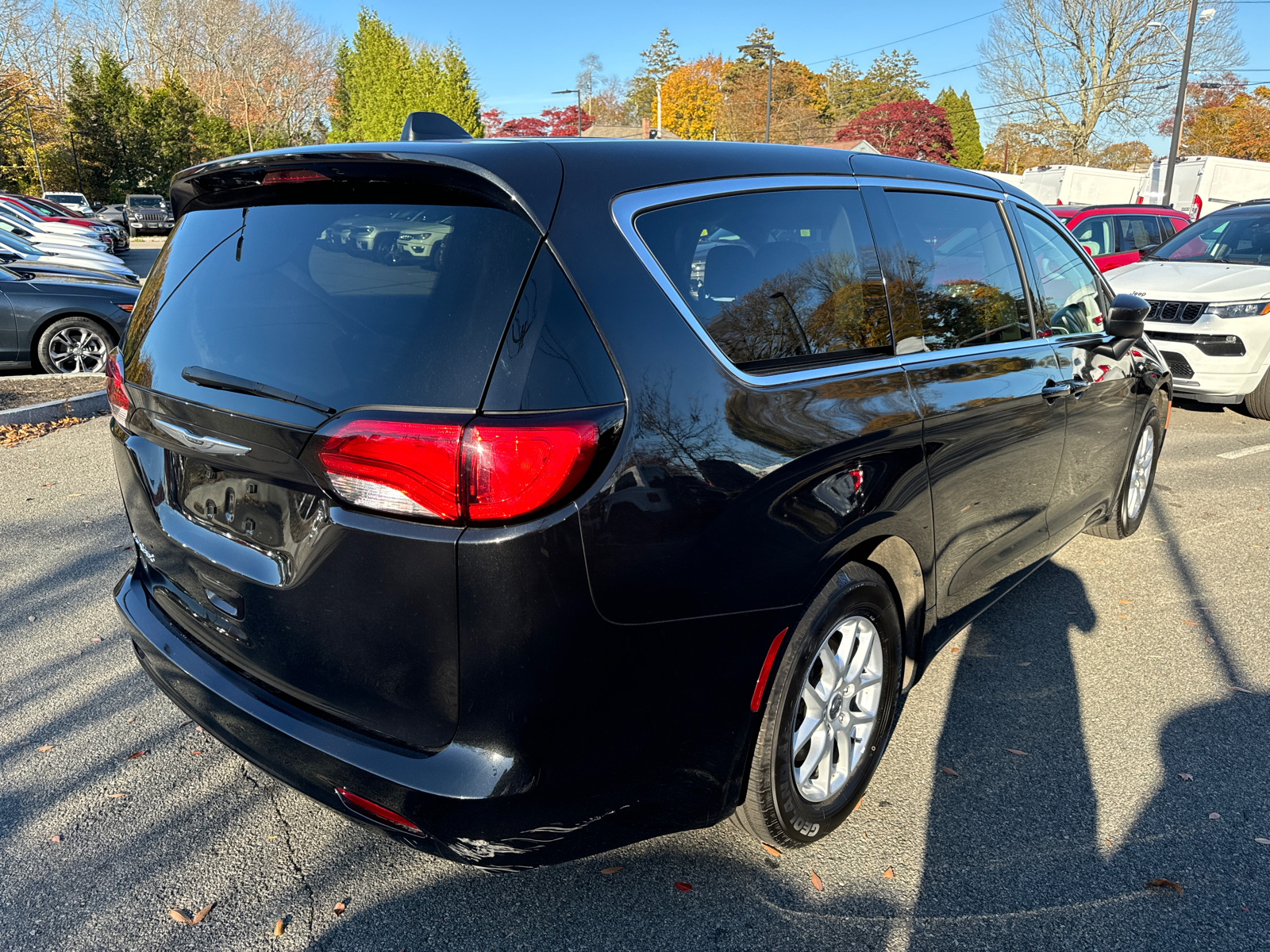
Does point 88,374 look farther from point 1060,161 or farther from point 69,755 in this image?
point 1060,161

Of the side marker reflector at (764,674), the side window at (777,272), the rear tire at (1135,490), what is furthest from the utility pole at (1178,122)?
the side marker reflector at (764,674)

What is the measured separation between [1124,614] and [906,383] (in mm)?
2264

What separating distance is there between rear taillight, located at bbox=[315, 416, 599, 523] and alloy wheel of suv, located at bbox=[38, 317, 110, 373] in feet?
28.5

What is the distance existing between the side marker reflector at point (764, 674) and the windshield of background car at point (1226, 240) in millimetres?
8468

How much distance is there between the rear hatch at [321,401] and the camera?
175 centimetres

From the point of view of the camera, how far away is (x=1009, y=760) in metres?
2.91

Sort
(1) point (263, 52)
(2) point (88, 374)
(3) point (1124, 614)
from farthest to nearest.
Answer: (1) point (263, 52), (2) point (88, 374), (3) point (1124, 614)

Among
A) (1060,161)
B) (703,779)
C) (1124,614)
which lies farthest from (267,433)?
(1060,161)

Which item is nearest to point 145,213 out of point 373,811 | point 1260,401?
point 1260,401

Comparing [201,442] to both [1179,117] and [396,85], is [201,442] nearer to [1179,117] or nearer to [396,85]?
[1179,117]

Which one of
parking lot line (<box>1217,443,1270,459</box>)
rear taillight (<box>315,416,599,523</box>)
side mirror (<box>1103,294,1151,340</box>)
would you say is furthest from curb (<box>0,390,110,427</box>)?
parking lot line (<box>1217,443,1270,459</box>)

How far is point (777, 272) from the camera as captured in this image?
90.3 inches

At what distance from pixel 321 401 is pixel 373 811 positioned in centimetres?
86

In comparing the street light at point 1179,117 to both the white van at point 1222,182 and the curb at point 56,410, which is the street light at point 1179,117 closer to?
the white van at point 1222,182
